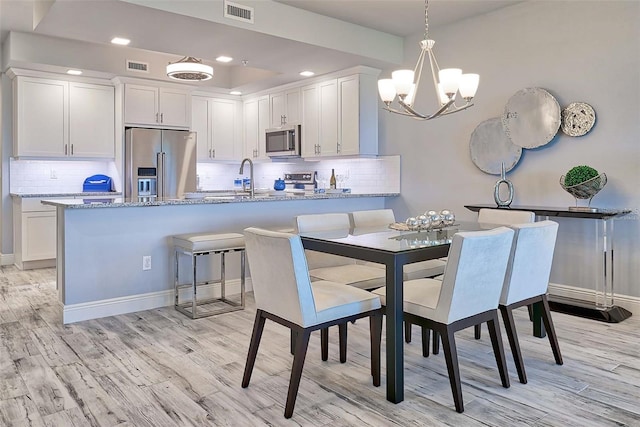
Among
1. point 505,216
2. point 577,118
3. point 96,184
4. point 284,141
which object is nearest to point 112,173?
point 96,184

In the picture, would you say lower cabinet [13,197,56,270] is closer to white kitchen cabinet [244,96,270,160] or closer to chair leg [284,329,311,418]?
white kitchen cabinet [244,96,270,160]

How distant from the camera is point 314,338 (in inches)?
134

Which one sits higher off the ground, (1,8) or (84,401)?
(1,8)

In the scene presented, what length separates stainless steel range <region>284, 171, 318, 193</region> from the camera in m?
6.93

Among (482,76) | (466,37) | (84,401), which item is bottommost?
(84,401)

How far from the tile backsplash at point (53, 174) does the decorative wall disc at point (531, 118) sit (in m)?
4.99

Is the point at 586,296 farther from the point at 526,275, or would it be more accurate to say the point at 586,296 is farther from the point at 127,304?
the point at 127,304

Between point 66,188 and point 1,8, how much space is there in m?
2.49

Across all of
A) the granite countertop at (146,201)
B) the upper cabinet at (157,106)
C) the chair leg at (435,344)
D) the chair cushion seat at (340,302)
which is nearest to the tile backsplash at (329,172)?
the granite countertop at (146,201)

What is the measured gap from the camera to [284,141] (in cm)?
670

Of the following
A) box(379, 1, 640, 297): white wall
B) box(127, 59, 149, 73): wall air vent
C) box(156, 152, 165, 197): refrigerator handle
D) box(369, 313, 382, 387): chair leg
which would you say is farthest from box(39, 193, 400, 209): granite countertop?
box(127, 59, 149, 73): wall air vent

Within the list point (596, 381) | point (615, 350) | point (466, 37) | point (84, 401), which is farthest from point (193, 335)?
point (466, 37)

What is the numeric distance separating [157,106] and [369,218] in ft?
14.2

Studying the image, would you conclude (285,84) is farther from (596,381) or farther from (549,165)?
(596,381)
